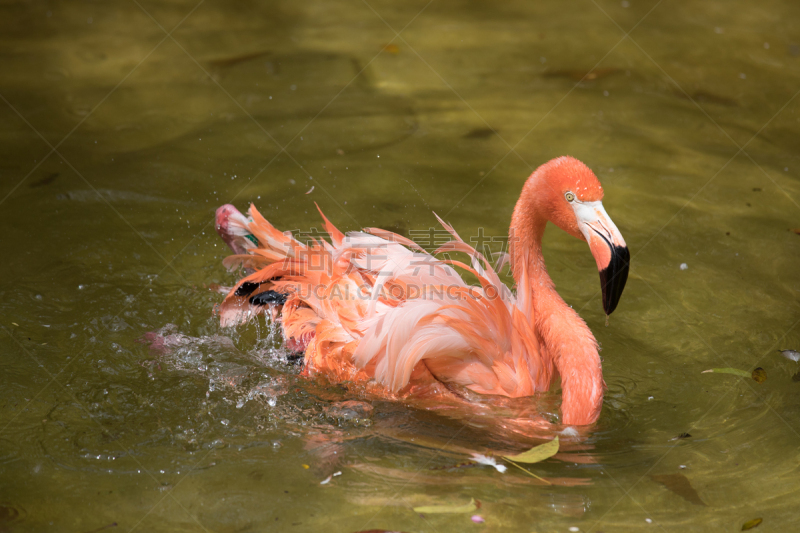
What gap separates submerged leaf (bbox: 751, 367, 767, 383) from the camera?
3.09 metres

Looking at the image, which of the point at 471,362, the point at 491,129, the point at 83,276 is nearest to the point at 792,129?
the point at 491,129

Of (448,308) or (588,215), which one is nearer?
(588,215)

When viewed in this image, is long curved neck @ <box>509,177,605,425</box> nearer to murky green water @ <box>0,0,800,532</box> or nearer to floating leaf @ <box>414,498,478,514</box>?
murky green water @ <box>0,0,800,532</box>

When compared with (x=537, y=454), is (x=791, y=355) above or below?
below

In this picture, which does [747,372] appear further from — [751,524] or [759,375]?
[751,524]

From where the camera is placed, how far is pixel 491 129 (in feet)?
17.3

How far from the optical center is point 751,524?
2359mm

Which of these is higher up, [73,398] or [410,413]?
[73,398]

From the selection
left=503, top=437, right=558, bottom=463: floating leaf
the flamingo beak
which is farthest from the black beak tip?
left=503, top=437, right=558, bottom=463: floating leaf

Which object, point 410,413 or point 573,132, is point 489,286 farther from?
point 573,132

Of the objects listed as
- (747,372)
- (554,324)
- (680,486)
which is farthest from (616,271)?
(747,372)

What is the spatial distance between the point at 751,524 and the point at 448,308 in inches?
50.5

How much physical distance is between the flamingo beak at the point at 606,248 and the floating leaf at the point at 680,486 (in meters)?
0.62

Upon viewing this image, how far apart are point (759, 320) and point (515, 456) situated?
1665 mm
